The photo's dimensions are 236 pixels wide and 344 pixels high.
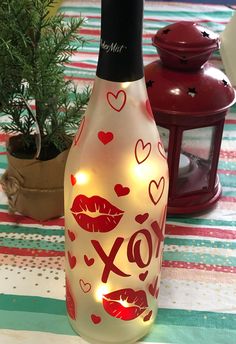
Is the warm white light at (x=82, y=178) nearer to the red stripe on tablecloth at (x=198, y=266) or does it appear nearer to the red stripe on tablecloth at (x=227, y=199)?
the red stripe on tablecloth at (x=198, y=266)

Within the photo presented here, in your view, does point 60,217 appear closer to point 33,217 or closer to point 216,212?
point 33,217

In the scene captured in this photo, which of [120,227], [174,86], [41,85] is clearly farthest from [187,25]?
[120,227]

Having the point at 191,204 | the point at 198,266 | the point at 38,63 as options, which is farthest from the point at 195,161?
the point at 38,63

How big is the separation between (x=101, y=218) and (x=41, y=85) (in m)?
0.21

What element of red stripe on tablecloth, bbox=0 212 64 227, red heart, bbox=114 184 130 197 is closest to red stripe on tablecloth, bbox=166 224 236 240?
red stripe on tablecloth, bbox=0 212 64 227

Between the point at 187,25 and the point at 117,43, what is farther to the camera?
the point at 187,25

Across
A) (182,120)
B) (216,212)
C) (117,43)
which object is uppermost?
(117,43)

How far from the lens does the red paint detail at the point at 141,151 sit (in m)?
0.45

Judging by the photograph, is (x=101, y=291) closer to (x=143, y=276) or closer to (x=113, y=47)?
(x=143, y=276)

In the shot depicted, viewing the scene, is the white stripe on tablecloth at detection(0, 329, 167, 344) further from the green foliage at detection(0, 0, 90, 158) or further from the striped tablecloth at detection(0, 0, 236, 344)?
the green foliage at detection(0, 0, 90, 158)

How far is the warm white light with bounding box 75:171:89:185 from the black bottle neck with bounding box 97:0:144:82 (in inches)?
3.4

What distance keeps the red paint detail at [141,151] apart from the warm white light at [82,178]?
0.05 metres

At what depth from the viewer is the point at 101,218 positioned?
0.46m

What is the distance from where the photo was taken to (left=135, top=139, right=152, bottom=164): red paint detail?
451 millimetres
